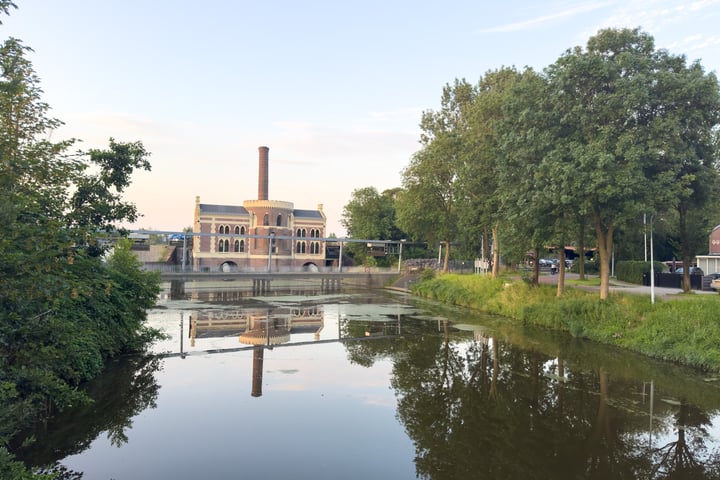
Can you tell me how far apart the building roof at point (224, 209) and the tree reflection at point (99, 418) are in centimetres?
5363

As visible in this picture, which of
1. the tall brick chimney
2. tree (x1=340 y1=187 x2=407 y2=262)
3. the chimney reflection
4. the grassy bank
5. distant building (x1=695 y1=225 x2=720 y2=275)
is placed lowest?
the chimney reflection

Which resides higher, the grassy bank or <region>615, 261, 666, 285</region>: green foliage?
<region>615, 261, 666, 285</region>: green foliage

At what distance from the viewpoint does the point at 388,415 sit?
11.0 m

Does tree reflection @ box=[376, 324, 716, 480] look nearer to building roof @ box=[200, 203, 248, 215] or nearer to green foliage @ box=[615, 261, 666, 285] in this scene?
green foliage @ box=[615, 261, 666, 285]

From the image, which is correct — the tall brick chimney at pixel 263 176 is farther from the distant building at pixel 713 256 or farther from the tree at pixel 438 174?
the distant building at pixel 713 256

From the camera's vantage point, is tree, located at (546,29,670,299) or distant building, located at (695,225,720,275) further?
distant building, located at (695,225,720,275)

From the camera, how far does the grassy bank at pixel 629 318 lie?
15.8 metres

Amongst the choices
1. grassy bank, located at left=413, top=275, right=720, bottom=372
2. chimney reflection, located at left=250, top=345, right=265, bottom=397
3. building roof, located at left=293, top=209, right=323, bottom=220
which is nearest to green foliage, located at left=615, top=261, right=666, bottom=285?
grassy bank, located at left=413, top=275, right=720, bottom=372

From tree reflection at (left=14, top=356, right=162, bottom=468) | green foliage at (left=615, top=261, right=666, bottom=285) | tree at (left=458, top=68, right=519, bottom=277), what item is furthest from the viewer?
green foliage at (left=615, top=261, right=666, bottom=285)

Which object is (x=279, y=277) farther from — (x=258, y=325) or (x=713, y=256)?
(x=713, y=256)

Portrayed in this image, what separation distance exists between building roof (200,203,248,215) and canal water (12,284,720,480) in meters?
49.3

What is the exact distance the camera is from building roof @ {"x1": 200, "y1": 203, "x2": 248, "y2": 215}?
66162 mm

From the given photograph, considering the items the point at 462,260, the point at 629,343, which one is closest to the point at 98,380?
the point at 629,343

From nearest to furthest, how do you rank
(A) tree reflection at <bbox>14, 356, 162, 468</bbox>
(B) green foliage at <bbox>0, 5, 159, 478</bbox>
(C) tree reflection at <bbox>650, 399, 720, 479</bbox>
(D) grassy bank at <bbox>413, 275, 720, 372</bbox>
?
(B) green foliage at <bbox>0, 5, 159, 478</bbox> < (C) tree reflection at <bbox>650, 399, 720, 479</bbox> < (A) tree reflection at <bbox>14, 356, 162, 468</bbox> < (D) grassy bank at <bbox>413, 275, 720, 372</bbox>
